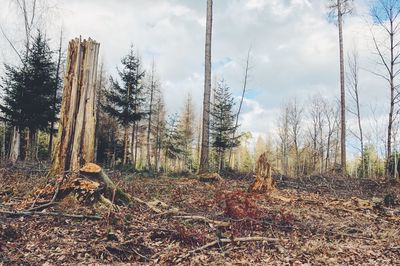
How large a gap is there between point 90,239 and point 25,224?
137cm

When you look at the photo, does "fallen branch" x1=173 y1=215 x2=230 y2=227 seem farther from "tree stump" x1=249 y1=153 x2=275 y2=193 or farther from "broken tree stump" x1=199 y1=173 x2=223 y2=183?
"broken tree stump" x1=199 y1=173 x2=223 y2=183

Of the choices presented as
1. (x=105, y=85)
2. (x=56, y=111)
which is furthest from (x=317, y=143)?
(x=56, y=111)

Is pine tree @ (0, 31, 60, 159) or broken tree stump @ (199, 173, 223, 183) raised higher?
pine tree @ (0, 31, 60, 159)

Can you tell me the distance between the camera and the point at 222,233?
6.00 metres

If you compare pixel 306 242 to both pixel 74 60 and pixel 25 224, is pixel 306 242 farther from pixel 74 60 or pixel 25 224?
pixel 74 60

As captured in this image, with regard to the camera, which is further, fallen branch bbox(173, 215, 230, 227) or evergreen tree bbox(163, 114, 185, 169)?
evergreen tree bbox(163, 114, 185, 169)

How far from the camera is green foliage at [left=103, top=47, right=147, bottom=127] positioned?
30625 mm

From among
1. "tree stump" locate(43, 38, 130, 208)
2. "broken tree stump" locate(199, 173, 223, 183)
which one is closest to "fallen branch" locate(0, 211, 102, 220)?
"tree stump" locate(43, 38, 130, 208)

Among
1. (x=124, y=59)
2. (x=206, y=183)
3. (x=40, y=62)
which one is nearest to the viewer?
(x=206, y=183)

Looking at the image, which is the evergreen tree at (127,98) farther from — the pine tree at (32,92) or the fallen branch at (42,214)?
the fallen branch at (42,214)

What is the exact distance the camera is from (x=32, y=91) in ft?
82.4

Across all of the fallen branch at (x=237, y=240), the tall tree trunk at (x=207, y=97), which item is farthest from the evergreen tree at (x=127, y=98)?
the fallen branch at (x=237, y=240)

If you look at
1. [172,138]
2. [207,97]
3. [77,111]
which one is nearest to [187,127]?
[172,138]

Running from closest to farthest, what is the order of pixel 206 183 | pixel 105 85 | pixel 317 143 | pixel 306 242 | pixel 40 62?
pixel 306 242 < pixel 206 183 < pixel 40 62 < pixel 105 85 < pixel 317 143
